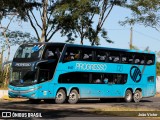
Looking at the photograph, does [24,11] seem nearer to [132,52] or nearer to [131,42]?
[132,52]

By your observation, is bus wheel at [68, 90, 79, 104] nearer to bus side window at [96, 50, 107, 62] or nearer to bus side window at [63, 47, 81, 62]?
bus side window at [63, 47, 81, 62]

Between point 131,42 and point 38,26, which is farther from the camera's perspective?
point 131,42

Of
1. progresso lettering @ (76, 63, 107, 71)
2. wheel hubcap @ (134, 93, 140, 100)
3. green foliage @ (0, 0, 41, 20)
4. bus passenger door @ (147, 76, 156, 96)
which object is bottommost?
wheel hubcap @ (134, 93, 140, 100)

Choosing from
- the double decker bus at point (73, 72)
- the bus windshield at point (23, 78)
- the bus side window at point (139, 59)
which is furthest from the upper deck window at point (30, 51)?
the bus side window at point (139, 59)

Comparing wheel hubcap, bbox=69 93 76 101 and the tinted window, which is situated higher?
the tinted window

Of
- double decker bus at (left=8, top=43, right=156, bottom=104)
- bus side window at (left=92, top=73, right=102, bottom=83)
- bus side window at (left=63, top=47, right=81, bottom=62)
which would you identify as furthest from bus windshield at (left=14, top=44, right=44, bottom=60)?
bus side window at (left=92, top=73, right=102, bottom=83)

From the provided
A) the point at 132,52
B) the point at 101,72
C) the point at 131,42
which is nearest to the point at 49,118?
the point at 101,72

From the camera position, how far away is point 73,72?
2667 centimetres

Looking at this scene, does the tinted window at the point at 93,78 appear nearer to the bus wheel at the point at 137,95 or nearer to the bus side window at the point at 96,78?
the bus side window at the point at 96,78

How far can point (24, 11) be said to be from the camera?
34.2 m

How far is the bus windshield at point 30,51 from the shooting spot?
2541cm

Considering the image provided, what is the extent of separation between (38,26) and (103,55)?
7966 mm

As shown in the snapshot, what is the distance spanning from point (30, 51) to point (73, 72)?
2.86 metres

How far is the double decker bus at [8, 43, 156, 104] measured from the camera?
83.5 ft
